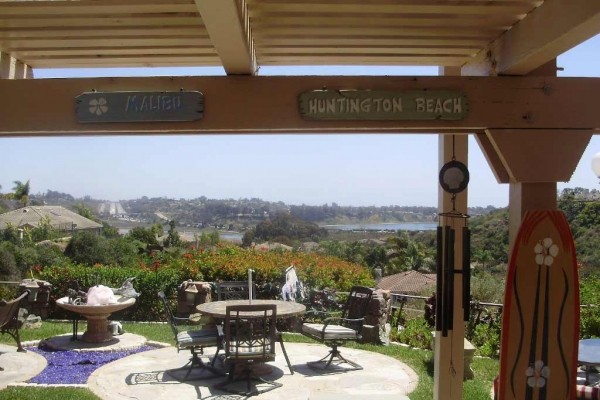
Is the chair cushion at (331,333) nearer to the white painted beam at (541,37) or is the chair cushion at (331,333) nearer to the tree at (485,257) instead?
the white painted beam at (541,37)

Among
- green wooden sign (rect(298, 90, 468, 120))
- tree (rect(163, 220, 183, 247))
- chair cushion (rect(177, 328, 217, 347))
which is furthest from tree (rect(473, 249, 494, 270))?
green wooden sign (rect(298, 90, 468, 120))

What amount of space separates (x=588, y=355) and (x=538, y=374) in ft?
7.84

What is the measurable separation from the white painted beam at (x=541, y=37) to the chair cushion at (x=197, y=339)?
4150 millimetres

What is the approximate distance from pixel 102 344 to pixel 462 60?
629 centimetres

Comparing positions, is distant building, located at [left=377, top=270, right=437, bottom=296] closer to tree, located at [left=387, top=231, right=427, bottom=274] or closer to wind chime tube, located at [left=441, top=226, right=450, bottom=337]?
tree, located at [left=387, top=231, right=427, bottom=274]

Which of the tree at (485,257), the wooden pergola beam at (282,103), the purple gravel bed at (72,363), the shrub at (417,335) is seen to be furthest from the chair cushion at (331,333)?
the tree at (485,257)

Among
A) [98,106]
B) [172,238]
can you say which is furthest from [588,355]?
[172,238]

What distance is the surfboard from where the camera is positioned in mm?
3361

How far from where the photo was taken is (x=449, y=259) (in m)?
3.93

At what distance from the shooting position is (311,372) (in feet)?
22.7

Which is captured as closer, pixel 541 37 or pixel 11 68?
pixel 541 37

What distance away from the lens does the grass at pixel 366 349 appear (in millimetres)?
5867

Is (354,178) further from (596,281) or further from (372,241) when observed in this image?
(596,281)

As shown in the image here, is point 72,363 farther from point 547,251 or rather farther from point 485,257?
point 485,257
